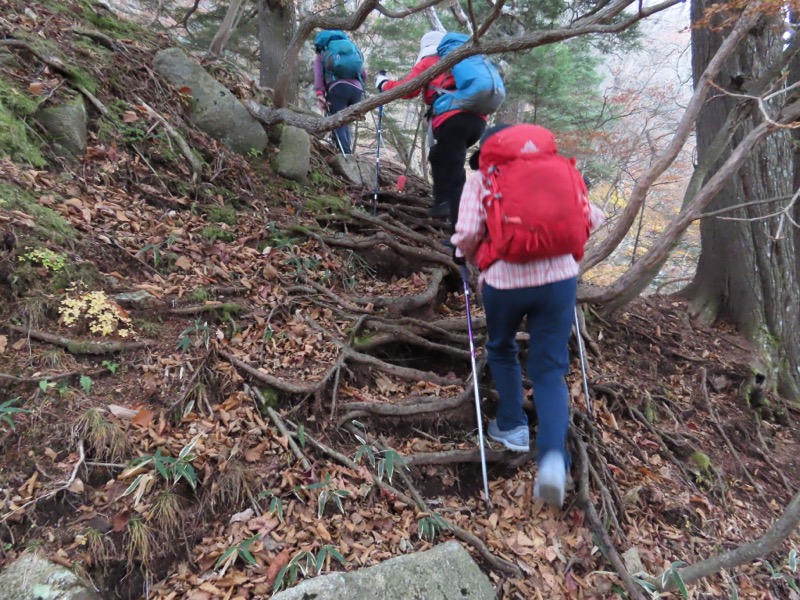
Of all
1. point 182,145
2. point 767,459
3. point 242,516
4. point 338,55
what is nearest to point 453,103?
point 182,145

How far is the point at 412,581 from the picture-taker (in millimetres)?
2320

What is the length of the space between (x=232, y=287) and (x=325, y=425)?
1.45 m

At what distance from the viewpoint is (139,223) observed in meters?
3.89

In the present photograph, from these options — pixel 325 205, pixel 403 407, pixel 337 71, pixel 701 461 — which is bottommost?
pixel 701 461

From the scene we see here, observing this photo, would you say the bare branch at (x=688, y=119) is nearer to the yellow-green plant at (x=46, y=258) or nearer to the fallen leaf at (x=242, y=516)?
the fallen leaf at (x=242, y=516)

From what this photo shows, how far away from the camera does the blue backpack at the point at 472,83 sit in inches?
168

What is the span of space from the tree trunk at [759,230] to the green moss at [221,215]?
5.28 metres

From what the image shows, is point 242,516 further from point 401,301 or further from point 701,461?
point 701,461

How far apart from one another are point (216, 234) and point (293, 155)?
1838 mm

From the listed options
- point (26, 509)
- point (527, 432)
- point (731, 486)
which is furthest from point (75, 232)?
point (731, 486)

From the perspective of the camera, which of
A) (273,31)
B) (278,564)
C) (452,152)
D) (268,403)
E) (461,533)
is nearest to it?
(278,564)

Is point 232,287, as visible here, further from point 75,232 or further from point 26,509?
point 26,509

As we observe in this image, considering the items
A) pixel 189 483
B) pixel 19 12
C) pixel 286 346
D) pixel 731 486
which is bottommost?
pixel 731 486

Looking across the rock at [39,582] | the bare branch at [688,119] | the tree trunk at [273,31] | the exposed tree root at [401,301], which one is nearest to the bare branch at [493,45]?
the bare branch at [688,119]
